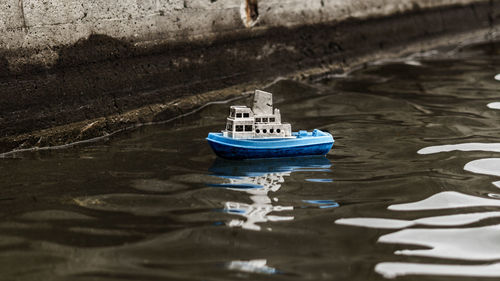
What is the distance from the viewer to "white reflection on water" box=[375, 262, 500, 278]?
4.37m

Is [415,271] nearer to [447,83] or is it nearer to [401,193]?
[401,193]

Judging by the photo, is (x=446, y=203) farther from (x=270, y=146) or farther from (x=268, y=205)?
(x=270, y=146)

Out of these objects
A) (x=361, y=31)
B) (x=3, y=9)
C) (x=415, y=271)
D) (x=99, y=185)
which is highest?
(x=3, y=9)

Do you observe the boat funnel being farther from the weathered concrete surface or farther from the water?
the weathered concrete surface

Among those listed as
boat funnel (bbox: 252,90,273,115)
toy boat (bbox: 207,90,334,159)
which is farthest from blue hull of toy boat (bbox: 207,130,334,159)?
boat funnel (bbox: 252,90,273,115)

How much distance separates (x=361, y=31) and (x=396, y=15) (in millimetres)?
967

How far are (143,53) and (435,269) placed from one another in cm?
454

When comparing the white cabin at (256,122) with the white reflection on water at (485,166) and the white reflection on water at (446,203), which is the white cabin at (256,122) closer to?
the white reflection on water at (446,203)

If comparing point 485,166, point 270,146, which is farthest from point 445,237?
point 270,146

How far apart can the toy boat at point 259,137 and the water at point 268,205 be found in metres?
0.12

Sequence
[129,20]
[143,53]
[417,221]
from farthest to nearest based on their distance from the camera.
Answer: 1. [143,53]
2. [129,20]
3. [417,221]

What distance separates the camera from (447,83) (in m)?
9.63

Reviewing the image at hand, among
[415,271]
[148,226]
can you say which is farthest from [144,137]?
[415,271]

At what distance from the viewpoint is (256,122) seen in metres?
6.43
